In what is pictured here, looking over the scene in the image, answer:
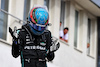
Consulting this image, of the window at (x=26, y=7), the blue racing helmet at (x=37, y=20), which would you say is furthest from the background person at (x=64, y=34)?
the blue racing helmet at (x=37, y=20)

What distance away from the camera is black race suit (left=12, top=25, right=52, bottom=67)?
8.13 m

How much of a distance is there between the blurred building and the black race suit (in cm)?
647

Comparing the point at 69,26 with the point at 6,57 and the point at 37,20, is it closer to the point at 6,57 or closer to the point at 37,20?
the point at 6,57

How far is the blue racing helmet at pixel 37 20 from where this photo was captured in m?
8.18

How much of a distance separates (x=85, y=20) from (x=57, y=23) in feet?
16.2

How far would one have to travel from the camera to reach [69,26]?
23.1m

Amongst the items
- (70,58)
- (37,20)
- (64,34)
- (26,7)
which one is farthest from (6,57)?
(70,58)

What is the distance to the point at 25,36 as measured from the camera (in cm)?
823

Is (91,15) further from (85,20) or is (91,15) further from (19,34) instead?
(19,34)

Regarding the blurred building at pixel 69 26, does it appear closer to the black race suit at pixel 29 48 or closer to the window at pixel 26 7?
the window at pixel 26 7

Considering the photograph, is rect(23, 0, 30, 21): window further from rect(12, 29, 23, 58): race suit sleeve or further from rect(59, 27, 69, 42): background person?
rect(12, 29, 23, 58): race suit sleeve

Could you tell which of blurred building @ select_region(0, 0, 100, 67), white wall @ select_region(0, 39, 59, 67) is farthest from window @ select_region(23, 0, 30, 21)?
white wall @ select_region(0, 39, 59, 67)

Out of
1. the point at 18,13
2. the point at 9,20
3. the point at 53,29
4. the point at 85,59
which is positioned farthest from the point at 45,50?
the point at 85,59

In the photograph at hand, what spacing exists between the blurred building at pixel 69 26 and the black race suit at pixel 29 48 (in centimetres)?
647
